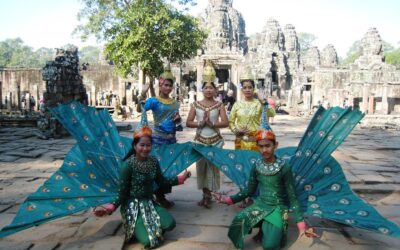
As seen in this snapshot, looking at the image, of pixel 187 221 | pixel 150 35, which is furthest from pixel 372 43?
pixel 187 221

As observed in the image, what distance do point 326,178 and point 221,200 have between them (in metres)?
1.08

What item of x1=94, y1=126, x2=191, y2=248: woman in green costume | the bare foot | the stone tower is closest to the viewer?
x1=94, y1=126, x2=191, y2=248: woman in green costume

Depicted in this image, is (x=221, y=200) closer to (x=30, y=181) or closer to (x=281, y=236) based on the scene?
(x=281, y=236)

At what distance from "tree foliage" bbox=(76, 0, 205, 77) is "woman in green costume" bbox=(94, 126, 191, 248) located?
14258mm

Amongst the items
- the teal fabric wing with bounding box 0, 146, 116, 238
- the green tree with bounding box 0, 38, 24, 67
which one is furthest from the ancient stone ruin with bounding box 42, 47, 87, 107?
the green tree with bounding box 0, 38, 24, 67

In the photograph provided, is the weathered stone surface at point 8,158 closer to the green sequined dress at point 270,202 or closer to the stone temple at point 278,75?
the green sequined dress at point 270,202

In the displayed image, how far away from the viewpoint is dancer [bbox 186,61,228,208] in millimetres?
4098

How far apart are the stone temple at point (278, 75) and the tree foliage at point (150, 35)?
4.53 m

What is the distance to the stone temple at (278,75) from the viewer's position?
2398 cm

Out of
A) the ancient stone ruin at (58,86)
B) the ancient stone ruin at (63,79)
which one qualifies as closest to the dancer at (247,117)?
the ancient stone ruin at (58,86)

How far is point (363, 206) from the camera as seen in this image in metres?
3.22

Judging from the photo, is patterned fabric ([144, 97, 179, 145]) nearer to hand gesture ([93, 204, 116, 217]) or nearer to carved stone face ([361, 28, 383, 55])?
hand gesture ([93, 204, 116, 217])

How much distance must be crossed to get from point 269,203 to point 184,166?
1.03m

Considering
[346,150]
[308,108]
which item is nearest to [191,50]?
[308,108]
